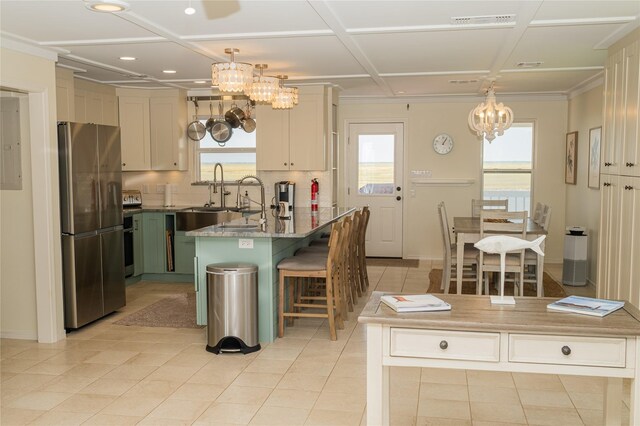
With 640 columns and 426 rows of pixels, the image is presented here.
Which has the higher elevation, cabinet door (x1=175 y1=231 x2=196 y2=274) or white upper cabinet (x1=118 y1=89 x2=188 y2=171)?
white upper cabinet (x1=118 y1=89 x2=188 y2=171)

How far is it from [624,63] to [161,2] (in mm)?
3349

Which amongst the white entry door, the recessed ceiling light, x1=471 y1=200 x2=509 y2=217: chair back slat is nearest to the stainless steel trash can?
the recessed ceiling light

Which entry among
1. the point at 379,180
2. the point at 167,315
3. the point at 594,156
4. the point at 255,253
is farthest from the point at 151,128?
the point at 594,156

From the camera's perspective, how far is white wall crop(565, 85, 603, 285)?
7.18 m

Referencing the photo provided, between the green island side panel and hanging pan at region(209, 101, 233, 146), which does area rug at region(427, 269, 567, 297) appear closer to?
the green island side panel

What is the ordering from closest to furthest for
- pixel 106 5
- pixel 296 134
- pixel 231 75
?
1. pixel 106 5
2. pixel 231 75
3. pixel 296 134

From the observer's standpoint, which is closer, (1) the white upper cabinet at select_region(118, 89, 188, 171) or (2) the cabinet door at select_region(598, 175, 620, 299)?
(2) the cabinet door at select_region(598, 175, 620, 299)

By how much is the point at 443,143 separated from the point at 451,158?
0.81 ft

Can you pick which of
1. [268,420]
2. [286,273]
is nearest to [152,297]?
[286,273]

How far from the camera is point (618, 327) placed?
2.44 m

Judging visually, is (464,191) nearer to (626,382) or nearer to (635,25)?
(635,25)

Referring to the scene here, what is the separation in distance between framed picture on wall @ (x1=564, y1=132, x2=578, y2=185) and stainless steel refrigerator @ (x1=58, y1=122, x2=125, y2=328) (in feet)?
18.4

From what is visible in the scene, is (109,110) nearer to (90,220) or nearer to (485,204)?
(90,220)

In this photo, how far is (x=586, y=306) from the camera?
270 cm
